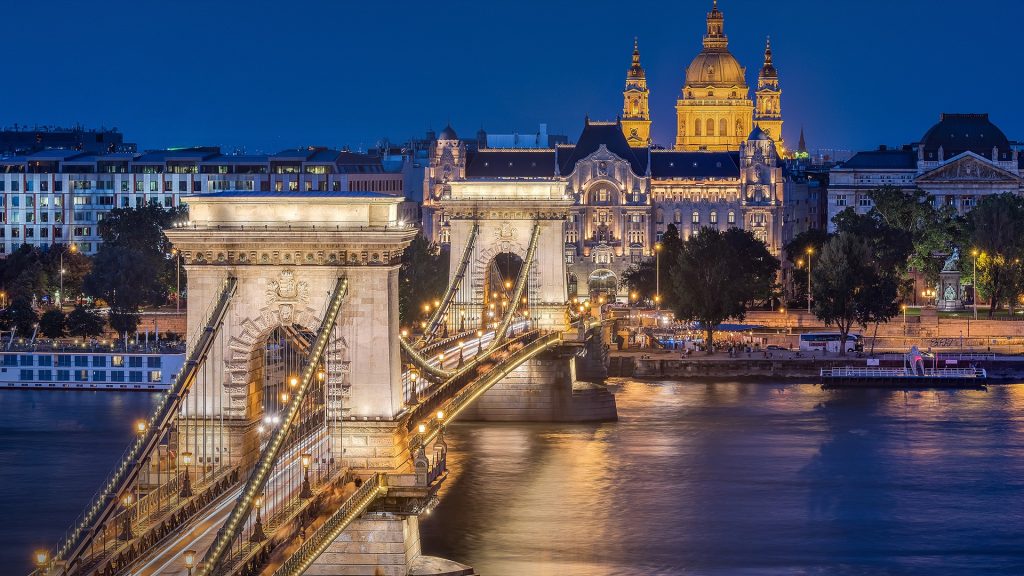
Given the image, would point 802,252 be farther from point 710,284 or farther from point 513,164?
point 513,164

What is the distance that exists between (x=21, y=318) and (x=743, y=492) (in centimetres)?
3952

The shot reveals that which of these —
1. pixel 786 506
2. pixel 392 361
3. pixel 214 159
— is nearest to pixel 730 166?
pixel 214 159

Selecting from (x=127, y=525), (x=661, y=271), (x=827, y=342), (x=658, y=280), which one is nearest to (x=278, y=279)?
(x=127, y=525)

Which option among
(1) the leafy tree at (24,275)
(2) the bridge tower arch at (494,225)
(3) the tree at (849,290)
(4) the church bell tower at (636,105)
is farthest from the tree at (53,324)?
(4) the church bell tower at (636,105)

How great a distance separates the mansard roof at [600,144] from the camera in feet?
386

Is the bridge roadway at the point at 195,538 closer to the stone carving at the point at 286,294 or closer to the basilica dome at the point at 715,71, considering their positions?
the stone carving at the point at 286,294

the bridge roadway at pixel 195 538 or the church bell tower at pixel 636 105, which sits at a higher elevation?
the church bell tower at pixel 636 105

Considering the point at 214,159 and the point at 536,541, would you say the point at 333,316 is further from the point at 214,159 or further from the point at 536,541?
the point at 214,159

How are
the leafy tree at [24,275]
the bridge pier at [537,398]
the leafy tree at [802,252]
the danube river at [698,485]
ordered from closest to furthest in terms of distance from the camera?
the danube river at [698,485] → the bridge pier at [537,398] → the leafy tree at [24,275] → the leafy tree at [802,252]

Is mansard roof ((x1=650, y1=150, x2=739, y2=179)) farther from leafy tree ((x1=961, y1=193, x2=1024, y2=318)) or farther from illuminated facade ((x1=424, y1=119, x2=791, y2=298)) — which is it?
leafy tree ((x1=961, y1=193, x2=1024, y2=318))

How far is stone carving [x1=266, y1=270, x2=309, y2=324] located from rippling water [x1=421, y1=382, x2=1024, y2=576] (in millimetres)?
Result: 8627

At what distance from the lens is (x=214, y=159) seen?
119m

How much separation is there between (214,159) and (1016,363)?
56337mm

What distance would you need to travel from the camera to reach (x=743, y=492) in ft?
156
